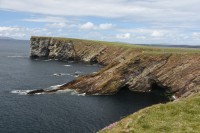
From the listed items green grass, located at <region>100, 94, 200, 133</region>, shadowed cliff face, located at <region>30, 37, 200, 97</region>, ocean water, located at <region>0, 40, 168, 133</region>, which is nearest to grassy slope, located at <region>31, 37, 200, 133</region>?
green grass, located at <region>100, 94, 200, 133</region>

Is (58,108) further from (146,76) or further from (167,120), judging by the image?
(167,120)

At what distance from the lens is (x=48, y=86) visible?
128m

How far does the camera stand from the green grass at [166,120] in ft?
99.6

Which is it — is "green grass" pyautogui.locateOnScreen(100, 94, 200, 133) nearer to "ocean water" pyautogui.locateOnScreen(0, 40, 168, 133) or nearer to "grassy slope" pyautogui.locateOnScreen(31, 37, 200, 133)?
"grassy slope" pyautogui.locateOnScreen(31, 37, 200, 133)

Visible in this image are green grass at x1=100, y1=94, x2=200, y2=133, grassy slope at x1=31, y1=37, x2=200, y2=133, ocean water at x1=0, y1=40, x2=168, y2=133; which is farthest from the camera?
ocean water at x1=0, y1=40, x2=168, y2=133

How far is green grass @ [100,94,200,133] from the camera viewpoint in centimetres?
3034

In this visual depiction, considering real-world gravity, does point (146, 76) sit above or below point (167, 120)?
below

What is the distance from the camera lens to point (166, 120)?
32688mm

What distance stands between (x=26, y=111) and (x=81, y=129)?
74.1 ft

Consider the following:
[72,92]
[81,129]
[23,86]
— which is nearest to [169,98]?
[72,92]

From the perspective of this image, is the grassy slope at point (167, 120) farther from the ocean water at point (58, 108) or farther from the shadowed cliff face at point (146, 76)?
the shadowed cliff face at point (146, 76)

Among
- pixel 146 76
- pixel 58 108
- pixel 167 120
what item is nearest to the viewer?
pixel 167 120

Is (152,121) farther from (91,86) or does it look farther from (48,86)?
(48,86)

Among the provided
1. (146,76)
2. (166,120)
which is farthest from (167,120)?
(146,76)
